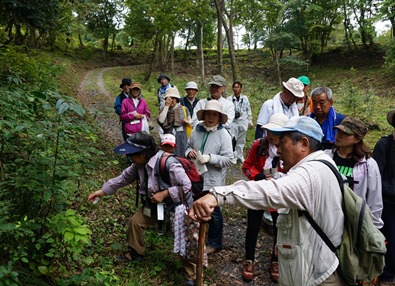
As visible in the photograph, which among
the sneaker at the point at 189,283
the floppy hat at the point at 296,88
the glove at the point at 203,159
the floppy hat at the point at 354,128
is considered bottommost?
the sneaker at the point at 189,283

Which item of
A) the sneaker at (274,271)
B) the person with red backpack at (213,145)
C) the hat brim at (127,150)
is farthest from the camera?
the person with red backpack at (213,145)

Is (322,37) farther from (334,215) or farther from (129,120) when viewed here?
(334,215)

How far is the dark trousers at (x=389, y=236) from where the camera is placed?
153 inches

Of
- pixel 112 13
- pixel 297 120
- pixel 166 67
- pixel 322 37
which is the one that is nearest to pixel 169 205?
pixel 297 120

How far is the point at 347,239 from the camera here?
1932 mm

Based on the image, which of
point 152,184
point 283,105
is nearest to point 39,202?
point 152,184

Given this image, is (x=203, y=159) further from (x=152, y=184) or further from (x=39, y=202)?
(x=39, y=202)

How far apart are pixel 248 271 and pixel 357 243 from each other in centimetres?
238

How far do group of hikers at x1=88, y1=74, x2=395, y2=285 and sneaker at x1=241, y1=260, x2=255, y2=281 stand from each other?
0.04 feet

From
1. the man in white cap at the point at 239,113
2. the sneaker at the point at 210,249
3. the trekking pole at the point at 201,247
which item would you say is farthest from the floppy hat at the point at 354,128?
the man in white cap at the point at 239,113

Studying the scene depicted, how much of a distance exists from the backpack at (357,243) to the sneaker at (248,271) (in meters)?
2.24

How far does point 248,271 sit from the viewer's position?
402cm

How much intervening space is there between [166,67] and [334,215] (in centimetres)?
3354

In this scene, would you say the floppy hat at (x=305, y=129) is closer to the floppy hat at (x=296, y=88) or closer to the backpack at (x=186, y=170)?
the backpack at (x=186, y=170)
